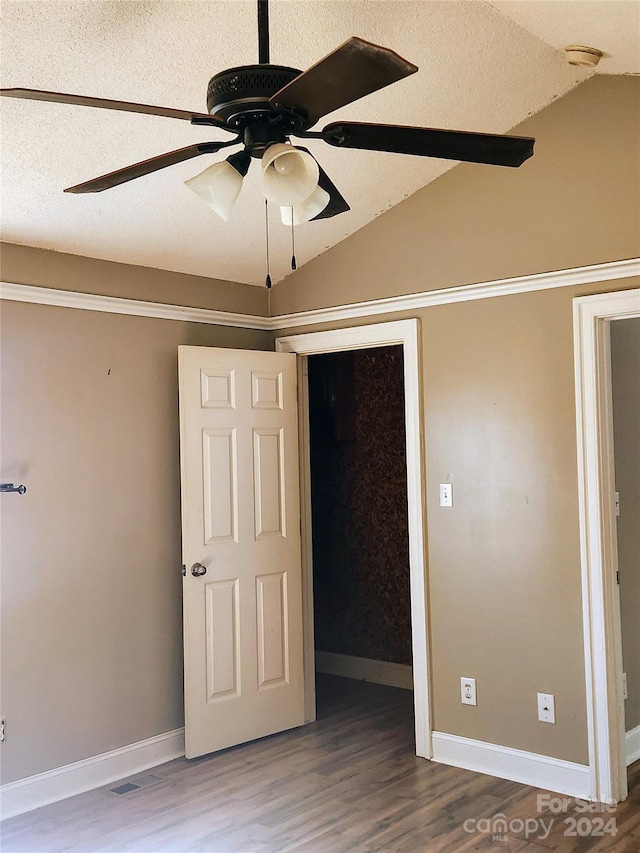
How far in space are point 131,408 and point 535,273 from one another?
77.8 inches

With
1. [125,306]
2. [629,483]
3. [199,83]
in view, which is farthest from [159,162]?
[629,483]

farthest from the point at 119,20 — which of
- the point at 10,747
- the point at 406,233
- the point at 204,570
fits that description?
the point at 10,747

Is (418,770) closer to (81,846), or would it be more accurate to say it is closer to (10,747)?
(81,846)

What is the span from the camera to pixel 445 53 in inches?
116

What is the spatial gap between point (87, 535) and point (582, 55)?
285 cm

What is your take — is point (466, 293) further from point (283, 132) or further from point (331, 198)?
point (283, 132)

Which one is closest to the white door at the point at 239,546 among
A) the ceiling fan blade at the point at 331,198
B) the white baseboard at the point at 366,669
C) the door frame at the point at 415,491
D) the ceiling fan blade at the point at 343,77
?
the door frame at the point at 415,491

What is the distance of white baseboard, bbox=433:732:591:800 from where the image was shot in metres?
3.42

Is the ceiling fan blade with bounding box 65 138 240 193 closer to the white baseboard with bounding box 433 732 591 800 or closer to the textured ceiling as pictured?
the textured ceiling

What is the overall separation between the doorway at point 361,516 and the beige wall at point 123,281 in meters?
1.08

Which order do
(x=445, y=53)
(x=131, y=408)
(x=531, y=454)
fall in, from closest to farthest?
(x=445, y=53)
(x=531, y=454)
(x=131, y=408)

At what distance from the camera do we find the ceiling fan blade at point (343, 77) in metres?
1.45

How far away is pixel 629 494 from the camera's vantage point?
397cm

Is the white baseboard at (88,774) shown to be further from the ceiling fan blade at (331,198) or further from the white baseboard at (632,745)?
the ceiling fan blade at (331,198)
